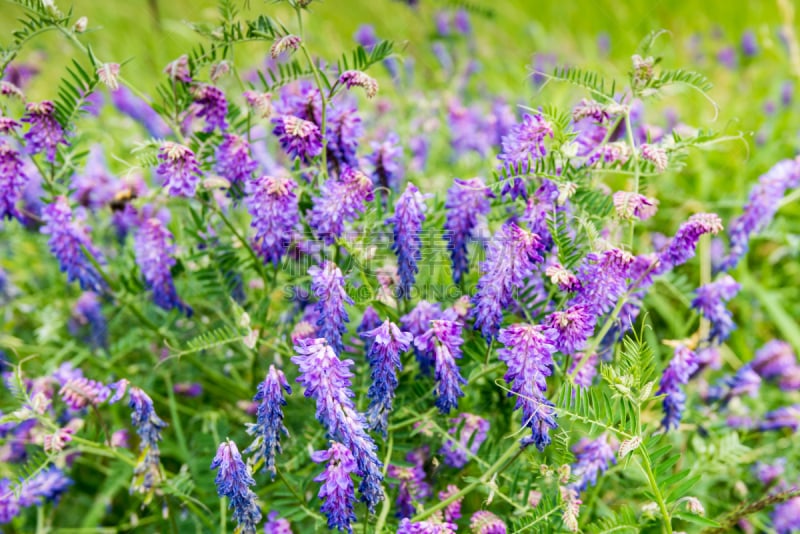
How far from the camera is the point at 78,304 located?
80.7 inches

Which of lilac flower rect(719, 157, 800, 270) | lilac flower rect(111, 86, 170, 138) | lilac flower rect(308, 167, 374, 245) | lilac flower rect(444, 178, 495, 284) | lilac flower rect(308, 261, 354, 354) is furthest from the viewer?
lilac flower rect(111, 86, 170, 138)

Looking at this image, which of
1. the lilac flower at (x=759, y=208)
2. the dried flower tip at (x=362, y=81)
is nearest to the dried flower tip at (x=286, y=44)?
the dried flower tip at (x=362, y=81)

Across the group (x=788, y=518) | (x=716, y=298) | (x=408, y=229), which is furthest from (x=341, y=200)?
(x=788, y=518)

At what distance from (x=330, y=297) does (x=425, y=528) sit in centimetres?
40

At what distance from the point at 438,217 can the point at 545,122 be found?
0.33 m

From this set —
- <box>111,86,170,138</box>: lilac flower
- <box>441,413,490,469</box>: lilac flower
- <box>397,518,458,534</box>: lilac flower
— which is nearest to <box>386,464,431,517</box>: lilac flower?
<box>441,413,490,469</box>: lilac flower

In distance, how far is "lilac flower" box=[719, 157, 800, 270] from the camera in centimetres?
166

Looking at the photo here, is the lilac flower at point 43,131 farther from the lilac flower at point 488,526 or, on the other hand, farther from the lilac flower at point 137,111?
the lilac flower at point 137,111

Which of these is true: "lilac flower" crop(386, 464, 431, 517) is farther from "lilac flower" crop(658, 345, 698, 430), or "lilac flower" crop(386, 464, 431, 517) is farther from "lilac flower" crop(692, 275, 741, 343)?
"lilac flower" crop(692, 275, 741, 343)

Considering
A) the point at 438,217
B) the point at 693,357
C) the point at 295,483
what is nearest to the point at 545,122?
the point at 438,217

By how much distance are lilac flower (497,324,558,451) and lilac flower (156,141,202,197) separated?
0.66 meters

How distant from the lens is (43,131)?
4.74 ft

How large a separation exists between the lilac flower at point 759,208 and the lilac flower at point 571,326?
0.69m

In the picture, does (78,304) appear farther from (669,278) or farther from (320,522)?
(669,278)
